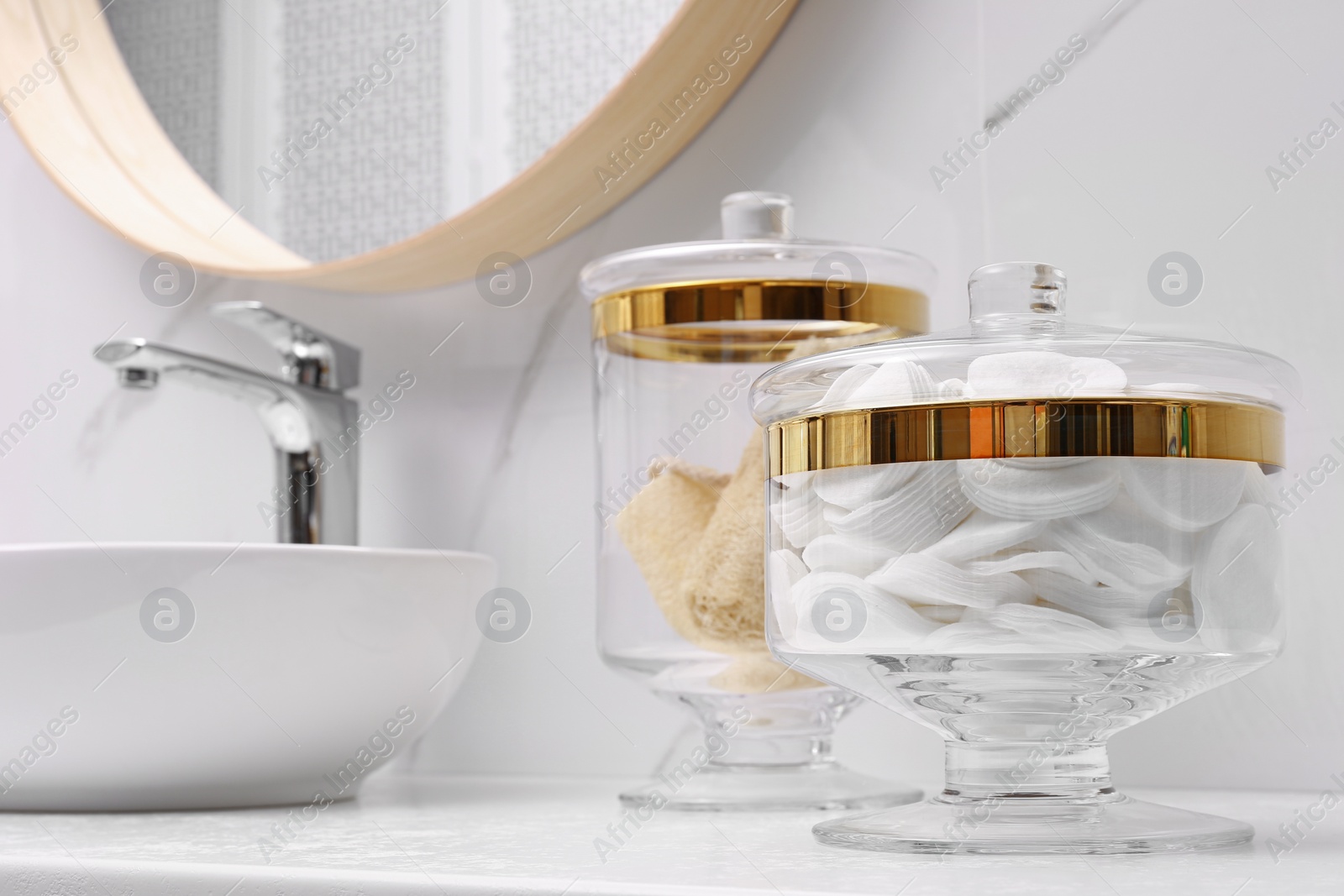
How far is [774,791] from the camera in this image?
620 mm

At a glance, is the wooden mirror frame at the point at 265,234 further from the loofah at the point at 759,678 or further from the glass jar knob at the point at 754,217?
the loofah at the point at 759,678

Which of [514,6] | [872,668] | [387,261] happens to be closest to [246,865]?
[872,668]

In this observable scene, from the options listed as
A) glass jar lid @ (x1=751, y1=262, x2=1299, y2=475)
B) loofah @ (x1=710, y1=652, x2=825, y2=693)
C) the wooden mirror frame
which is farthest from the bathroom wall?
glass jar lid @ (x1=751, y1=262, x2=1299, y2=475)

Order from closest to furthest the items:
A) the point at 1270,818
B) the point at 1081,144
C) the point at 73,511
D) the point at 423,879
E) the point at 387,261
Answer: the point at 423,879
the point at 1270,818
the point at 1081,144
the point at 387,261
the point at 73,511

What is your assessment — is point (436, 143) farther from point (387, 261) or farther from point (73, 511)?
point (73, 511)

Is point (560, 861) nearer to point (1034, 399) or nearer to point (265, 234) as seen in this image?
point (1034, 399)

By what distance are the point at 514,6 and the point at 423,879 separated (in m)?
0.70

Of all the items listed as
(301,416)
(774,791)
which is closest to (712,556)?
(774,791)

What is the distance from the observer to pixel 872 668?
44 cm

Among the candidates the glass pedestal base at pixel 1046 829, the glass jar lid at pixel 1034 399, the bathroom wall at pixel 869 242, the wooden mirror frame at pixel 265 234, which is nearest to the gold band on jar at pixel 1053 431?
the glass jar lid at pixel 1034 399

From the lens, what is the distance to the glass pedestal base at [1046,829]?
0.42m

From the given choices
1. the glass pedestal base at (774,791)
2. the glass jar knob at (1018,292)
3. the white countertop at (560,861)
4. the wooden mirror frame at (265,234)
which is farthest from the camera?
the wooden mirror frame at (265,234)

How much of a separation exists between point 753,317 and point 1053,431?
0.86ft

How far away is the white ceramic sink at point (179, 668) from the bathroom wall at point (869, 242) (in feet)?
0.71
